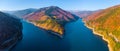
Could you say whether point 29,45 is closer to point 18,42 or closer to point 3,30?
point 18,42

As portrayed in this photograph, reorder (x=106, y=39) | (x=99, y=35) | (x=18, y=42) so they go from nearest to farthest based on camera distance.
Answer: (x=18, y=42) < (x=106, y=39) < (x=99, y=35)

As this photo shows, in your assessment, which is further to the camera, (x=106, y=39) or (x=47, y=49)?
(x=106, y=39)

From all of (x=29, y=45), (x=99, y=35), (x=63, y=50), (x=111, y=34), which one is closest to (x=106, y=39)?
(x=111, y=34)

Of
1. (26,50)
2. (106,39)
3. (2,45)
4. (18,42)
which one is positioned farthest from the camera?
(106,39)

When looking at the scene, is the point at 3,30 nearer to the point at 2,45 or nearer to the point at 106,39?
the point at 2,45

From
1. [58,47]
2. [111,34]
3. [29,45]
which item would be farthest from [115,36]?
[29,45]

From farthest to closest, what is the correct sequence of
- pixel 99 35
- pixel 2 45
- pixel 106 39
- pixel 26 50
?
pixel 99 35 < pixel 106 39 < pixel 2 45 < pixel 26 50

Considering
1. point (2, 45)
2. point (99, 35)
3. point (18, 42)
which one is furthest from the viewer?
point (99, 35)

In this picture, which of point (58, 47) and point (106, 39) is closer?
point (58, 47)

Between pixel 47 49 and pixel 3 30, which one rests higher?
pixel 3 30
